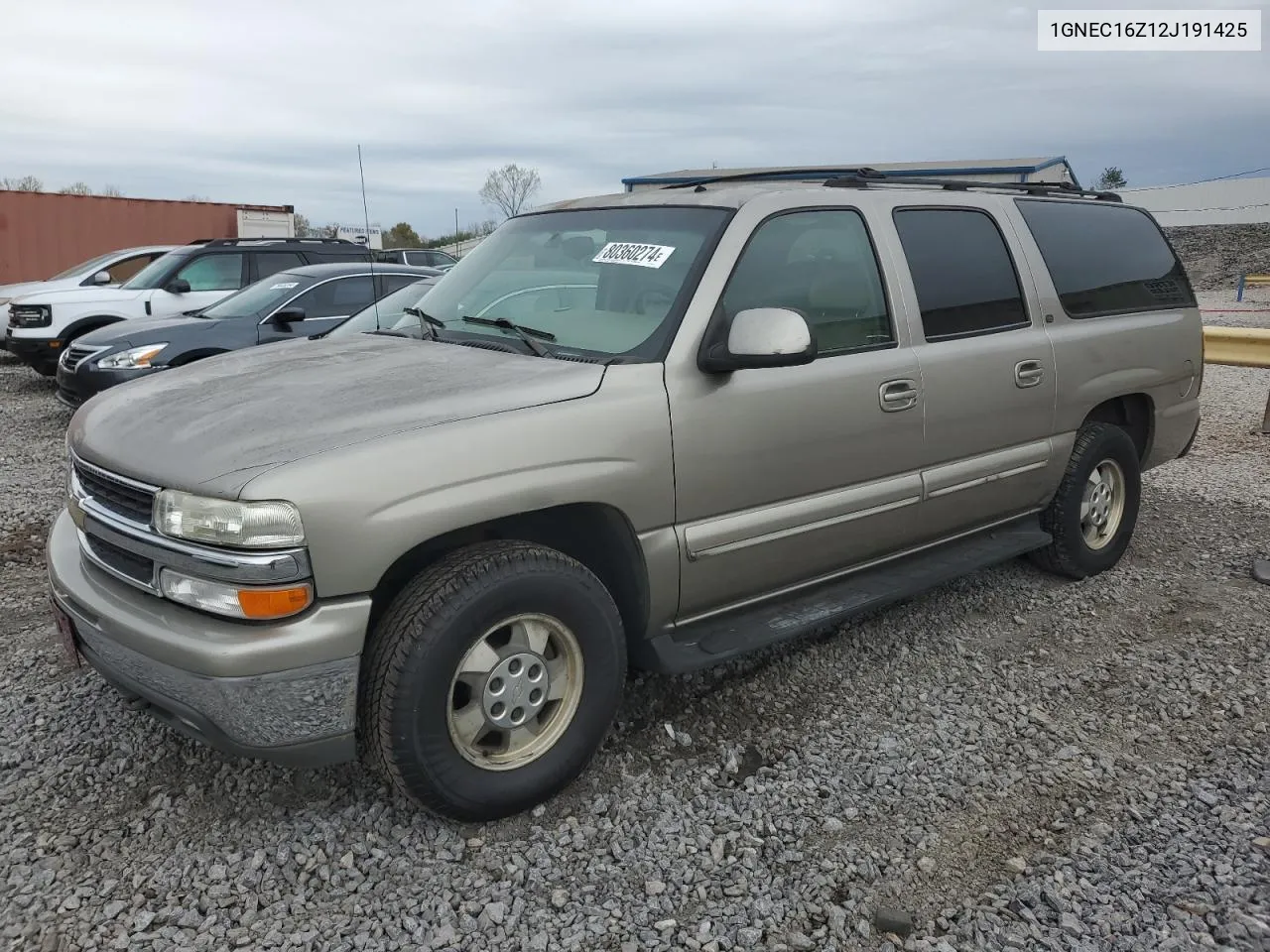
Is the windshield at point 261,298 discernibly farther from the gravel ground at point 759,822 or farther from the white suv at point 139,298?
the gravel ground at point 759,822

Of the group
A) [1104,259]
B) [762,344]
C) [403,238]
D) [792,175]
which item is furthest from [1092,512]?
[403,238]

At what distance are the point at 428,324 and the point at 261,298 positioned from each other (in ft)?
18.5

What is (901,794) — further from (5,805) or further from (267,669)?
(5,805)

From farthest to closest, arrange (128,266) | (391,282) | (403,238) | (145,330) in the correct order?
(403,238) → (128,266) → (391,282) → (145,330)

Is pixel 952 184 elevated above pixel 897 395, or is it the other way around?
pixel 952 184

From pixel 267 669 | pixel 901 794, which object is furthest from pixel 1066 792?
pixel 267 669

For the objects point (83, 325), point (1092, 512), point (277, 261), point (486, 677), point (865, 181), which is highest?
point (277, 261)

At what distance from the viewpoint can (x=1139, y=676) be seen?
148 inches

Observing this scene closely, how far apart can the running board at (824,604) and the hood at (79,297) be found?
952 centimetres

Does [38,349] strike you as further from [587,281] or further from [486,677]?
[486,677]

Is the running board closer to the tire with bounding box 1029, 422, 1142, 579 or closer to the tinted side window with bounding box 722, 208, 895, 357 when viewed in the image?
the tire with bounding box 1029, 422, 1142, 579

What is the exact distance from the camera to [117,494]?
265 centimetres

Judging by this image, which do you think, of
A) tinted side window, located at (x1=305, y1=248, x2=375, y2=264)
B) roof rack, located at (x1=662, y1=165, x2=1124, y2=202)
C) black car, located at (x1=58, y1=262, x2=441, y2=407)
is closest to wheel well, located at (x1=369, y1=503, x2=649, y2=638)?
roof rack, located at (x1=662, y1=165, x2=1124, y2=202)

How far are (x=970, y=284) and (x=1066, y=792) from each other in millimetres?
2030
